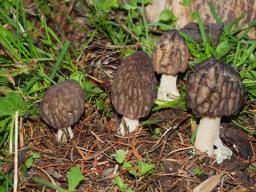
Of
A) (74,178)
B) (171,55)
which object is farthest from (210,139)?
(74,178)

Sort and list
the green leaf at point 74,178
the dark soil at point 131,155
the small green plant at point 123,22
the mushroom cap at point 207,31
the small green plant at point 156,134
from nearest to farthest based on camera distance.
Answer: the green leaf at point 74,178
the dark soil at point 131,155
the small green plant at point 156,134
the mushroom cap at point 207,31
the small green plant at point 123,22

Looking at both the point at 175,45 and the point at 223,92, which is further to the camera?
the point at 175,45

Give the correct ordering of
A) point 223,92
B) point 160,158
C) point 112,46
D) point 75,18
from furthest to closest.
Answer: point 75,18 → point 112,46 → point 160,158 → point 223,92

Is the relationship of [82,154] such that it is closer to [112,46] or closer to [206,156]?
[206,156]

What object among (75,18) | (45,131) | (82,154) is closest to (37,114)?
(45,131)

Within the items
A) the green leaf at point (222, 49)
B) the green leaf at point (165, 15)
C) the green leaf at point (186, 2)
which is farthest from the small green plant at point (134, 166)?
the green leaf at point (186, 2)

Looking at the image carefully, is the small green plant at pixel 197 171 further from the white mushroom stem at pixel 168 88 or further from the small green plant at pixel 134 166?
the white mushroom stem at pixel 168 88
